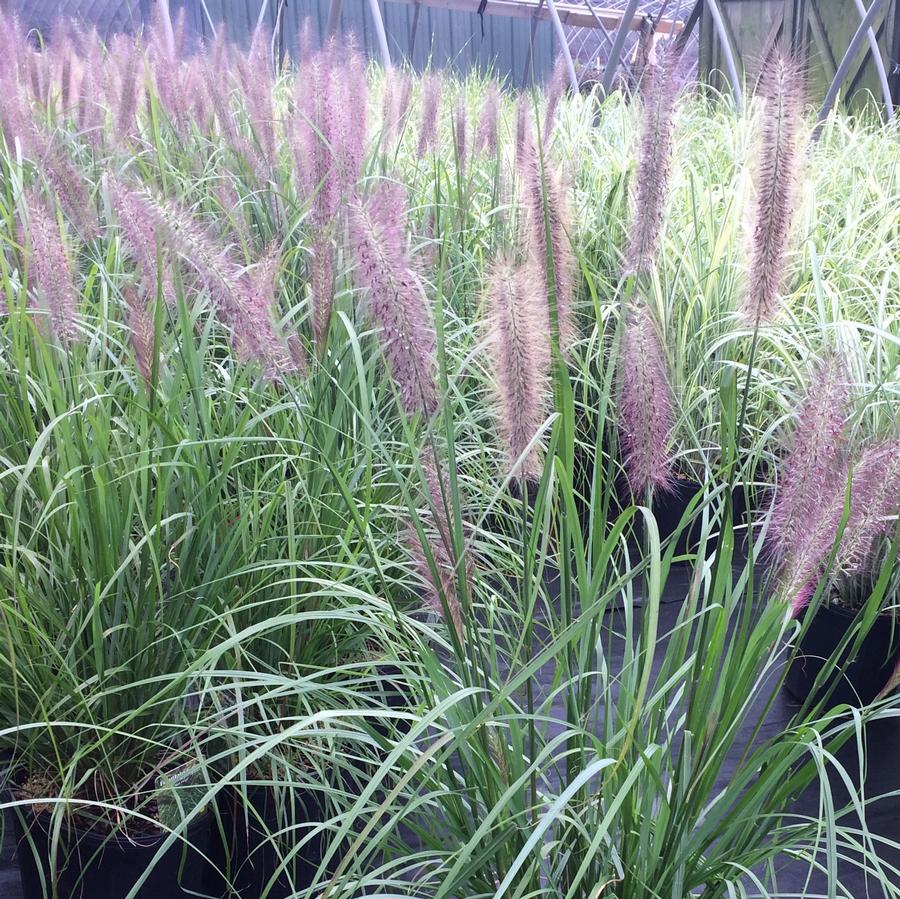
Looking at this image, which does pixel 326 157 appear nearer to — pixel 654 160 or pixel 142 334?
pixel 142 334

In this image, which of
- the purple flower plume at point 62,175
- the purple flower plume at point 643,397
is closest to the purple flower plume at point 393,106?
the purple flower plume at point 62,175

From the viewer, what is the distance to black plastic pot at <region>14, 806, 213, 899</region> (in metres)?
1.21

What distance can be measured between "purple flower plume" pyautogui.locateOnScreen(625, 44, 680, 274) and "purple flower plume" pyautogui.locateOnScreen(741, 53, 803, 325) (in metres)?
0.10

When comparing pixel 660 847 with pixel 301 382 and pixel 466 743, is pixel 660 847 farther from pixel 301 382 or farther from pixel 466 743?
pixel 301 382

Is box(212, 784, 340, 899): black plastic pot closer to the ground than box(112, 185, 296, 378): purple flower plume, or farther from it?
closer to the ground

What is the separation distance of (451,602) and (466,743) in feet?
0.48

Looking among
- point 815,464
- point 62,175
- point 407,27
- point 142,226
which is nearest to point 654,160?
point 815,464

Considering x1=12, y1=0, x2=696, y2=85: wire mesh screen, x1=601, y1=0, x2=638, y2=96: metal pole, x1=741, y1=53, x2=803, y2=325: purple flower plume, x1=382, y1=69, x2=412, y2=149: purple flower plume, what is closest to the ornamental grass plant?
x1=741, y1=53, x2=803, y2=325: purple flower plume

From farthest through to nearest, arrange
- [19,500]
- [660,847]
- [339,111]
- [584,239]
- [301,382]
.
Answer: [584,239], [339,111], [301,382], [19,500], [660,847]

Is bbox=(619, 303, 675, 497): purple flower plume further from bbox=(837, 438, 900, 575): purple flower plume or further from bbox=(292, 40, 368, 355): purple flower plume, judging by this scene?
bbox=(292, 40, 368, 355): purple flower plume

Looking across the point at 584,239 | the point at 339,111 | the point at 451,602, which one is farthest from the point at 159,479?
the point at 584,239

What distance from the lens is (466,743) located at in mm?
990

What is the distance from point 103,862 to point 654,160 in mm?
1037

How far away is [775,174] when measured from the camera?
94 centimetres
